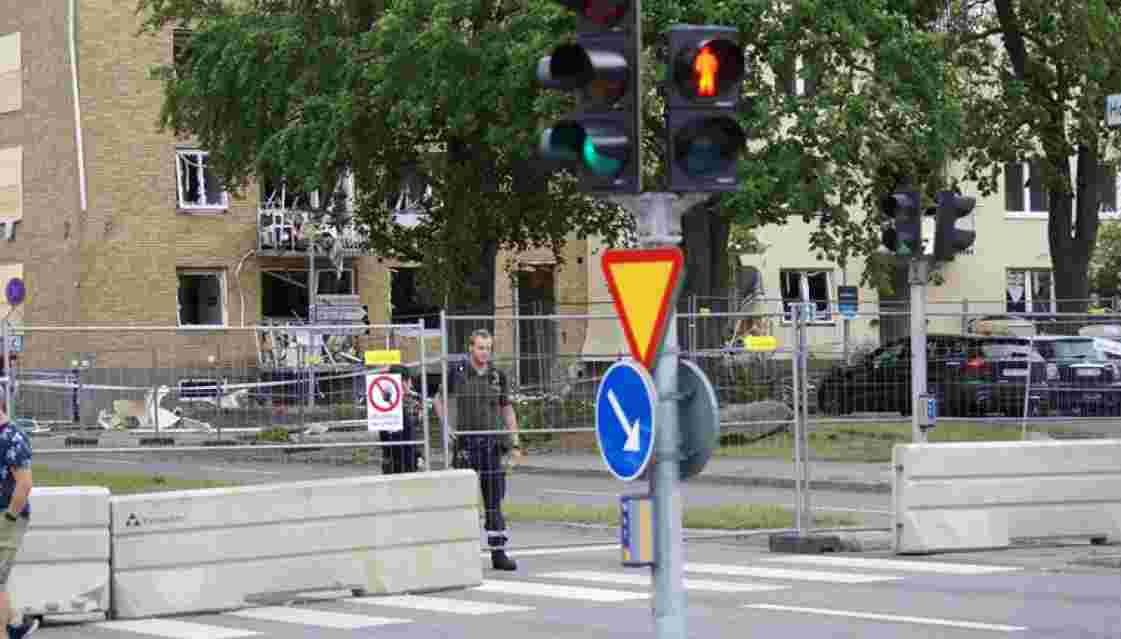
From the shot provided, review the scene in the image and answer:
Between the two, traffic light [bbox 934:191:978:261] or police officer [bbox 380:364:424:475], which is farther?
police officer [bbox 380:364:424:475]

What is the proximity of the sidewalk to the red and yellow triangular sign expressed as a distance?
36.8ft

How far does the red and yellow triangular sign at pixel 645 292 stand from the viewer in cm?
933

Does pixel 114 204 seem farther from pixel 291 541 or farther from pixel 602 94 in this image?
pixel 602 94

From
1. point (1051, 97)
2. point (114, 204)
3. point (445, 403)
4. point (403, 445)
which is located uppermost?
point (1051, 97)

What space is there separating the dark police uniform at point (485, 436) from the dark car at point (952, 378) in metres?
3.73

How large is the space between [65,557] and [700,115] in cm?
691

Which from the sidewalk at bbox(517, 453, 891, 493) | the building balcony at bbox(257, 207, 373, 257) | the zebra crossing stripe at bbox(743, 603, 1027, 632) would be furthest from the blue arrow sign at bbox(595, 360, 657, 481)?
the building balcony at bbox(257, 207, 373, 257)

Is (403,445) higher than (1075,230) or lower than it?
lower

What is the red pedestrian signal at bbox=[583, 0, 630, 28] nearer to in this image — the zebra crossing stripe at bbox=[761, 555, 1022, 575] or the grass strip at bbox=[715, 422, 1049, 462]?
the zebra crossing stripe at bbox=[761, 555, 1022, 575]

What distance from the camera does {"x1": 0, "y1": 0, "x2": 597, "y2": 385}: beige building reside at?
4859 cm

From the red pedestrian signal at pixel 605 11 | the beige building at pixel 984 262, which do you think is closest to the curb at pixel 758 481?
the red pedestrian signal at pixel 605 11

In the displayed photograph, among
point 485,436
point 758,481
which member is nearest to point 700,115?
point 485,436

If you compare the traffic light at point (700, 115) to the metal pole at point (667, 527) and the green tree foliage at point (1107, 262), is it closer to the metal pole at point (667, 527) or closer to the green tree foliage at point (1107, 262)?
the metal pole at point (667, 527)

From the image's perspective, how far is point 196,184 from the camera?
5059cm
